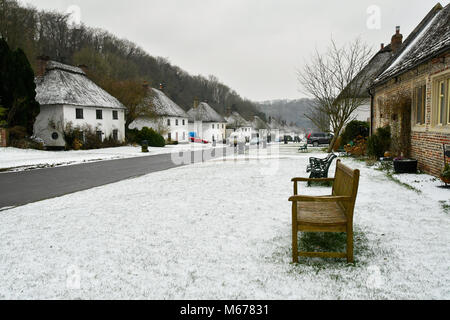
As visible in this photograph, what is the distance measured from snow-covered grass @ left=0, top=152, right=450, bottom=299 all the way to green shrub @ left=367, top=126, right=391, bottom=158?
264 inches

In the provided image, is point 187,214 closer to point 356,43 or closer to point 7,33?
point 356,43

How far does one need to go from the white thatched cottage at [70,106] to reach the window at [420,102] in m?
28.7

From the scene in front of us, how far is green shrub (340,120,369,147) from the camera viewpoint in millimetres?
20406

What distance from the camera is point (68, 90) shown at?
31.5m

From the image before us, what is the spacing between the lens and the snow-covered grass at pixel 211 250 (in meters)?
3.28

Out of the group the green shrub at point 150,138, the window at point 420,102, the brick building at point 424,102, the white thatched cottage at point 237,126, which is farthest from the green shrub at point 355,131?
the white thatched cottage at point 237,126

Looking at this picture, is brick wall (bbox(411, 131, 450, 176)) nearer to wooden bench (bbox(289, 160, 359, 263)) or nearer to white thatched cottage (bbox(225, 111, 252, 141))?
wooden bench (bbox(289, 160, 359, 263))

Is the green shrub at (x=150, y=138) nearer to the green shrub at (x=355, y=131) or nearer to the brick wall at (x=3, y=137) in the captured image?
the brick wall at (x=3, y=137)

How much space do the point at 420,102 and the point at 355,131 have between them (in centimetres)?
1032

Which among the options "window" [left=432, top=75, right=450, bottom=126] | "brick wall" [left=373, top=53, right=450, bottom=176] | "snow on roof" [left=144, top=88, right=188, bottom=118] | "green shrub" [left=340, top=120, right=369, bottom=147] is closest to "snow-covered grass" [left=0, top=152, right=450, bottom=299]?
"brick wall" [left=373, top=53, right=450, bottom=176]

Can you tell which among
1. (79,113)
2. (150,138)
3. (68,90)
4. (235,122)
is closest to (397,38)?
(150,138)

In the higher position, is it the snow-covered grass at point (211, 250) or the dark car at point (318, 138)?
the dark car at point (318, 138)

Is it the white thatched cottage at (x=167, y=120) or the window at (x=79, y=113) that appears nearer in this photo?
the window at (x=79, y=113)

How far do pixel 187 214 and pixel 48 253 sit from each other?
256 cm
